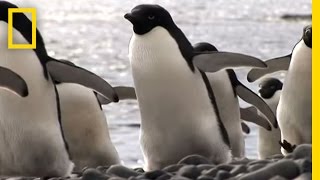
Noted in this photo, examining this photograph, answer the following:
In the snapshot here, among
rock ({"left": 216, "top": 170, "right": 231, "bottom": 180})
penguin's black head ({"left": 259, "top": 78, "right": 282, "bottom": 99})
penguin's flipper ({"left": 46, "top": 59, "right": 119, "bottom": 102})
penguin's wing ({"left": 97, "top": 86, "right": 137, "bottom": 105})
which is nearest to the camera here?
rock ({"left": 216, "top": 170, "right": 231, "bottom": 180})

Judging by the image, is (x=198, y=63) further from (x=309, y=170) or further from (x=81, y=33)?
(x=81, y=33)

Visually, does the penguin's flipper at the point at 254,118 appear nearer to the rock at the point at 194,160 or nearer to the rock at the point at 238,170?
the rock at the point at 194,160

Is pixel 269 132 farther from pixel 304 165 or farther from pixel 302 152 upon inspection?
pixel 304 165

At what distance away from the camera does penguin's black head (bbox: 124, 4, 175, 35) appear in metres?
4.12

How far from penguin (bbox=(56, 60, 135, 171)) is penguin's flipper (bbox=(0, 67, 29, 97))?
2.41 ft

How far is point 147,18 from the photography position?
4160 millimetres

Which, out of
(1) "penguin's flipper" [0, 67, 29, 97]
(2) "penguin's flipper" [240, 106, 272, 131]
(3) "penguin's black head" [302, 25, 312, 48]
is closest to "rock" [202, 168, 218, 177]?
(1) "penguin's flipper" [0, 67, 29, 97]

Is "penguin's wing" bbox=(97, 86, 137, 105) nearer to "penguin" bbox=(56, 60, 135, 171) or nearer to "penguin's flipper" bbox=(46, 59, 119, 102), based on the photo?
"penguin" bbox=(56, 60, 135, 171)

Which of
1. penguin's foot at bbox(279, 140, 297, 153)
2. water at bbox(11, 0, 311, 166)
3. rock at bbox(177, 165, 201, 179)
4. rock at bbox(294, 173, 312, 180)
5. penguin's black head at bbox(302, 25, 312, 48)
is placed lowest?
water at bbox(11, 0, 311, 166)

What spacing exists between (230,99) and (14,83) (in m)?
1.65

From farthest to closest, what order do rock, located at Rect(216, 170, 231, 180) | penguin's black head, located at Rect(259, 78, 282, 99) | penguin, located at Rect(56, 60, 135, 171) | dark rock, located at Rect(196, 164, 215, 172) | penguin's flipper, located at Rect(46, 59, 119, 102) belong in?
penguin's black head, located at Rect(259, 78, 282, 99) → penguin, located at Rect(56, 60, 135, 171) → penguin's flipper, located at Rect(46, 59, 119, 102) → dark rock, located at Rect(196, 164, 215, 172) → rock, located at Rect(216, 170, 231, 180)

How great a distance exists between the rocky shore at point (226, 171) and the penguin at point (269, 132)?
69.7 inches

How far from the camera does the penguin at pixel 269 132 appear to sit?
5.54 m

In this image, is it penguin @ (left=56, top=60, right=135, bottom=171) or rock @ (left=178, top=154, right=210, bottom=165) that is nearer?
rock @ (left=178, top=154, right=210, bottom=165)
